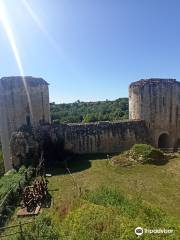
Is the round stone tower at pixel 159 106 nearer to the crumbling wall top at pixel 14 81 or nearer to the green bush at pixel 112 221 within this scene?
the crumbling wall top at pixel 14 81

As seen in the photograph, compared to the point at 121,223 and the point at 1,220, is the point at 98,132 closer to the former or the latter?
the point at 1,220

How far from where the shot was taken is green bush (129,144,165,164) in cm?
2029

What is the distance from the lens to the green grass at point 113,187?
962 cm

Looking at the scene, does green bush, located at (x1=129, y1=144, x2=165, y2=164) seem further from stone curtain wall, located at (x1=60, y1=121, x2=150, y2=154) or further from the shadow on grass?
stone curtain wall, located at (x1=60, y1=121, x2=150, y2=154)

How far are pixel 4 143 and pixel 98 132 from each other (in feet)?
34.1

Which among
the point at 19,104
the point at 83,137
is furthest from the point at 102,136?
the point at 19,104

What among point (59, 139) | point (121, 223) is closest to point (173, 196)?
point (121, 223)

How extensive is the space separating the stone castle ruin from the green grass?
2.29 m

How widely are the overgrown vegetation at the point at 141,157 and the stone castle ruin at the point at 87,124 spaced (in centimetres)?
457

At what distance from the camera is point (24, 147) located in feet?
72.4

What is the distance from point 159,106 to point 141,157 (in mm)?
8697

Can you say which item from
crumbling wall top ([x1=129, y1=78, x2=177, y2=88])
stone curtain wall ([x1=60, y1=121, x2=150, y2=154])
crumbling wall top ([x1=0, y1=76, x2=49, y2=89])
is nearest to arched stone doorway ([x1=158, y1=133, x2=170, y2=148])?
stone curtain wall ([x1=60, y1=121, x2=150, y2=154])

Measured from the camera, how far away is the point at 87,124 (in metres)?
25.0

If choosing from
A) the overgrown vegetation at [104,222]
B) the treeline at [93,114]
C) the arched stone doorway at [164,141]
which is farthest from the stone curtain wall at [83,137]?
the treeline at [93,114]
